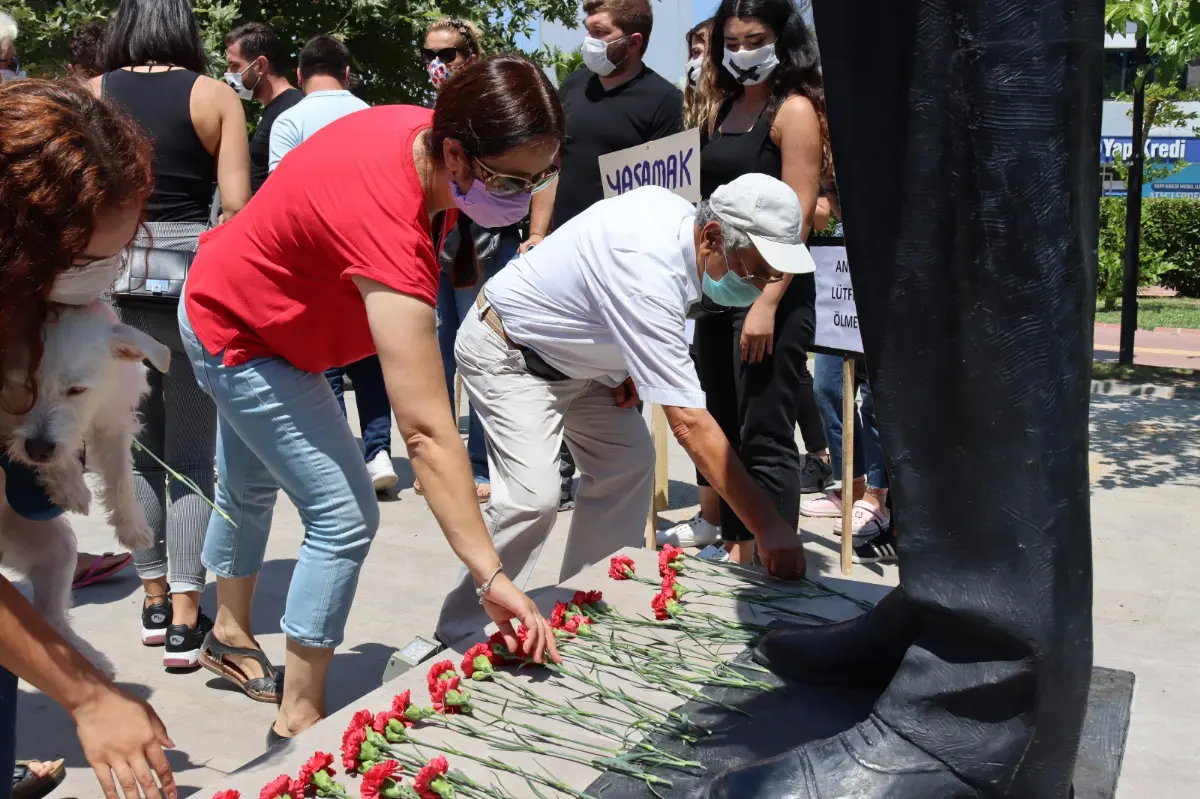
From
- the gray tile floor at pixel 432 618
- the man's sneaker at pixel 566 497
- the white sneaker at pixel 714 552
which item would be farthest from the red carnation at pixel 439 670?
the man's sneaker at pixel 566 497

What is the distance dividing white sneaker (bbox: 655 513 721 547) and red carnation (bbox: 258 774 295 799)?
3044 mm

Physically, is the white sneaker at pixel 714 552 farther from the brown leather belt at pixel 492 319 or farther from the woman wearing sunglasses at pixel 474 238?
the brown leather belt at pixel 492 319

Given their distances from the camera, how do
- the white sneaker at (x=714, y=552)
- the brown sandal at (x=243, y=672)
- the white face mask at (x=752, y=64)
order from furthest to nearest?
the white sneaker at (x=714, y=552) < the white face mask at (x=752, y=64) < the brown sandal at (x=243, y=672)

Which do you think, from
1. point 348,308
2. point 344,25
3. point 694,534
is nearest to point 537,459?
point 348,308

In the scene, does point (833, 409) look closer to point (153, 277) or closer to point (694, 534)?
point (694, 534)

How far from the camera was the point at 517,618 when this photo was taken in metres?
2.48

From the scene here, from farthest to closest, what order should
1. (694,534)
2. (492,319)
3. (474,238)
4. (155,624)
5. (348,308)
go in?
(474,238), (694,534), (155,624), (492,319), (348,308)

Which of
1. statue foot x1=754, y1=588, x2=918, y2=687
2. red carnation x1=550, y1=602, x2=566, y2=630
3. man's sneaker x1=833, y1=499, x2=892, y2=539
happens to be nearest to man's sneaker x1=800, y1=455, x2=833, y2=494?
man's sneaker x1=833, y1=499, x2=892, y2=539

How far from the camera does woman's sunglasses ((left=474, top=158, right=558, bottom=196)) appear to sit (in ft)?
8.33

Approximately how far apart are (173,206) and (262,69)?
6.99 ft

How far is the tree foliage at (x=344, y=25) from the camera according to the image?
921 centimetres

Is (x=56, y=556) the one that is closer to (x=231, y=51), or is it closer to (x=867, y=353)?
(x=867, y=353)

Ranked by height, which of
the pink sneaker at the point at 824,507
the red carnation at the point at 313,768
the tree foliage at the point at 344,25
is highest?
the tree foliage at the point at 344,25

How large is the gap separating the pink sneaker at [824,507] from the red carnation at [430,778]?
3.72 meters
